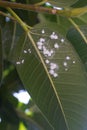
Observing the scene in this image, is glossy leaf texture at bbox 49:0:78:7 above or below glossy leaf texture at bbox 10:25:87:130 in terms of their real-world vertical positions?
above

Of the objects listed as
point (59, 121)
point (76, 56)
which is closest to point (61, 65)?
point (76, 56)

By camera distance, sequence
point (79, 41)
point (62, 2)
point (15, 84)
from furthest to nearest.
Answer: point (15, 84) < point (79, 41) < point (62, 2)

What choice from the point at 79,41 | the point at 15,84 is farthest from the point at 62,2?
the point at 15,84

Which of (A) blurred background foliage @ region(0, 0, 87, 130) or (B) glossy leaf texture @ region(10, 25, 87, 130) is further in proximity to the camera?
(A) blurred background foliage @ region(0, 0, 87, 130)

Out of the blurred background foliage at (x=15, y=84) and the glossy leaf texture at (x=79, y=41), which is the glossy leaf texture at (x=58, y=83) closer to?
the glossy leaf texture at (x=79, y=41)

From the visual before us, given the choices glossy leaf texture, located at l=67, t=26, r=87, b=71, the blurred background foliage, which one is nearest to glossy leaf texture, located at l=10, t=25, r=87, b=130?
glossy leaf texture, located at l=67, t=26, r=87, b=71

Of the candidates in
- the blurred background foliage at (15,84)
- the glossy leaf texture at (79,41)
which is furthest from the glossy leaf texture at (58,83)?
the blurred background foliage at (15,84)

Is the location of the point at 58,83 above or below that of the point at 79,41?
below

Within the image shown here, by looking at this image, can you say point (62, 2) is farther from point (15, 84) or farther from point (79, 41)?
point (15, 84)

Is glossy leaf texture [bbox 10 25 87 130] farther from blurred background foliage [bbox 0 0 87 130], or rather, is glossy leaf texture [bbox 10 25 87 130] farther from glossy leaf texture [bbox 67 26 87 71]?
blurred background foliage [bbox 0 0 87 130]
